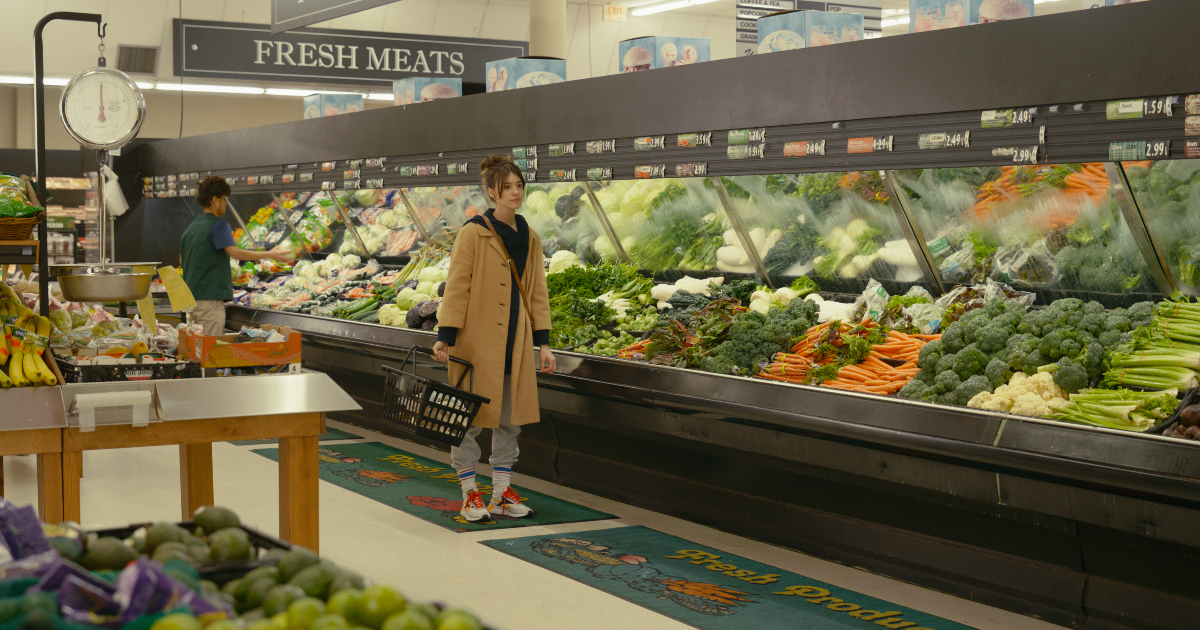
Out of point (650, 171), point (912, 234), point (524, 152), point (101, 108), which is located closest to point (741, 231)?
point (650, 171)

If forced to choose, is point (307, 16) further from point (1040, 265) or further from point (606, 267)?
point (1040, 265)

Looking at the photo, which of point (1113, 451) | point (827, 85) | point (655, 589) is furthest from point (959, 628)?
point (827, 85)

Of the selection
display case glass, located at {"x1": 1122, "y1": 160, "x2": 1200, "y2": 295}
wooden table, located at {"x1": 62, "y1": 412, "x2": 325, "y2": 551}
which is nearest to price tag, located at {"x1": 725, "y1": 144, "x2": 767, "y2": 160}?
display case glass, located at {"x1": 1122, "y1": 160, "x2": 1200, "y2": 295}

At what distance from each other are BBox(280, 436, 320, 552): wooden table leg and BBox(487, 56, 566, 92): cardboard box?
3.60 m

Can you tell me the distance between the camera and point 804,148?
5.02 meters

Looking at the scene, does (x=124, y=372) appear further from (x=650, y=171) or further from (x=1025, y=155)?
(x=1025, y=155)

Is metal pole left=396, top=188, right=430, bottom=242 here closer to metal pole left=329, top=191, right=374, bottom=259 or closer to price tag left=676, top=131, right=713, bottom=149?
metal pole left=329, top=191, right=374, bottom=259

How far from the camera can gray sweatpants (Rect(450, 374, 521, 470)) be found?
5.48m

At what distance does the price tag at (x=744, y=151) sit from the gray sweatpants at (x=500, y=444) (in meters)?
1.50

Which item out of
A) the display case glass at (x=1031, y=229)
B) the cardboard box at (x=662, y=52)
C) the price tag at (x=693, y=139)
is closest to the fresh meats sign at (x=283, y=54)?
the cardboard box at (x=662, y=52)

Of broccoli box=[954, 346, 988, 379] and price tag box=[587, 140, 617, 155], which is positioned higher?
price tag box=[587, 140, 617, 155]

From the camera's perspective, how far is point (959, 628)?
389 cm

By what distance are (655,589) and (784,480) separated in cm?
91

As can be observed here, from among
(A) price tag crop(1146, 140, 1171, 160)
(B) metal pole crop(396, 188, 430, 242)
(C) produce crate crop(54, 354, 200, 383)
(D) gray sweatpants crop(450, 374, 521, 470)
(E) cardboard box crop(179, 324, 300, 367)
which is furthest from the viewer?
(B) metal pole crop(396, 188, 430, 242)
